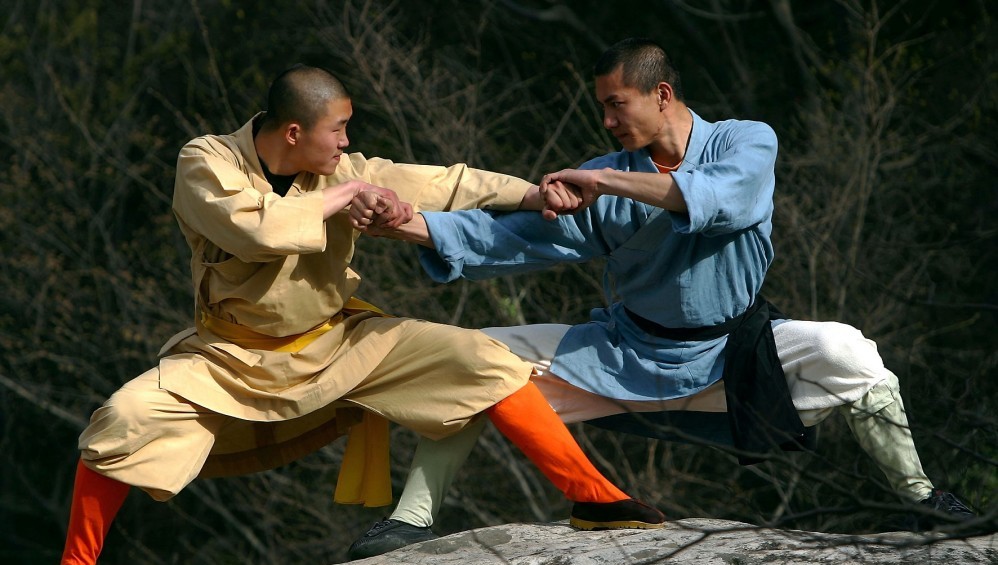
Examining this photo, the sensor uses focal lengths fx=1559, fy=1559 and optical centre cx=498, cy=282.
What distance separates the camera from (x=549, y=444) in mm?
4227

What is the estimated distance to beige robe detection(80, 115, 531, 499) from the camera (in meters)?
4.08

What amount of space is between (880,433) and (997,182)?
5.30 metres

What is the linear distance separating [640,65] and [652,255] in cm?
54

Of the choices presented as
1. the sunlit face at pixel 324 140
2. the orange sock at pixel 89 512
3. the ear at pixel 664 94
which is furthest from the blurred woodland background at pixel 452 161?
the orange sock at pixel 89 512

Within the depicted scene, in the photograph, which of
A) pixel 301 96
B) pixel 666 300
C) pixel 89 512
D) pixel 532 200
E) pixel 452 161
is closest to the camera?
pixel 89 512

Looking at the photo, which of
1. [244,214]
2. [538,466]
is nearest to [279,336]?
[244,214]

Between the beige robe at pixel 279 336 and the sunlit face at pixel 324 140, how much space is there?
3.6 inches

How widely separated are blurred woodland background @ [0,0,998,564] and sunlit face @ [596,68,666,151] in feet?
10.6

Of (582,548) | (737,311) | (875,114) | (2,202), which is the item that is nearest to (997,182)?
(875,114)

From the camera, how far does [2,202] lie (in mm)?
11055

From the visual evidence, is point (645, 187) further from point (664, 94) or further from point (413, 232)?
point (413, 232)

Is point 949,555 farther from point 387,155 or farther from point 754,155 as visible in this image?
point 387,155

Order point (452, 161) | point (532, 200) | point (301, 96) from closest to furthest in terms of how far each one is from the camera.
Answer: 1. point (301, 96)
2. point (532, 200)
3. point (452, 161)

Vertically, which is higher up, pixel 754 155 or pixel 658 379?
pixel 754 155
